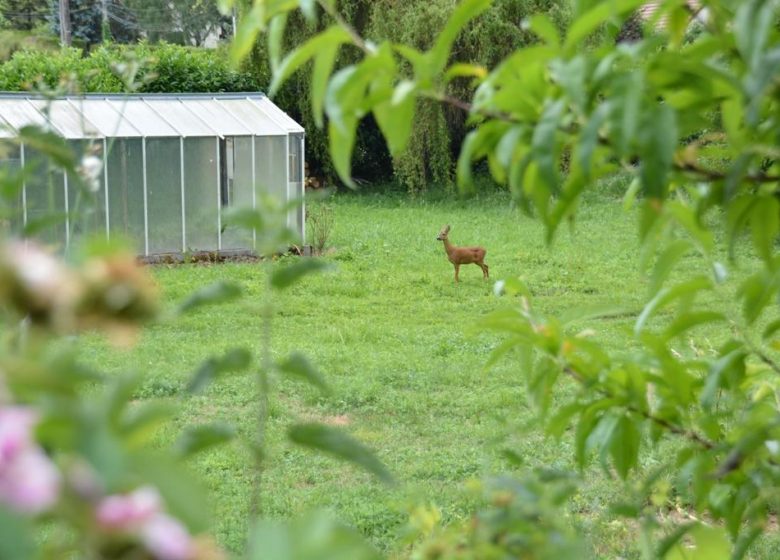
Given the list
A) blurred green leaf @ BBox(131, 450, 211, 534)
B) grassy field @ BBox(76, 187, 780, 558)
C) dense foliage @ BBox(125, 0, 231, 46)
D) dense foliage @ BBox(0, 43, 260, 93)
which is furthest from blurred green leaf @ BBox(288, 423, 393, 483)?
dense foliage @ BBox(125, 0, 231, 46)

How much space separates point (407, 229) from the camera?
43.3ft

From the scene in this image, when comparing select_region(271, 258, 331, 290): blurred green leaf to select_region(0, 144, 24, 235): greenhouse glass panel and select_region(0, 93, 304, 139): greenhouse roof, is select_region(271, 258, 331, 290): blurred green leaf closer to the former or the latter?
select_region(0, 144, 24, 235): greenhouse glass panel

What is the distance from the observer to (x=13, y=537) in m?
0.30

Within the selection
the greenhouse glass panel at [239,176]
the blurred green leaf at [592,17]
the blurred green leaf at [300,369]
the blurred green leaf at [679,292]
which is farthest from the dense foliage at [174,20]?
the blurred green leaf at [300,369]

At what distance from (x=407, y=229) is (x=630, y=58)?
1248cm

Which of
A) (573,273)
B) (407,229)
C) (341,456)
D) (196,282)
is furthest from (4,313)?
(407,229)

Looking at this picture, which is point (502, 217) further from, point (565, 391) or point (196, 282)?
point (565, 391)

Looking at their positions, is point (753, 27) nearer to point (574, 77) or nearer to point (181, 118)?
point (574, 77)

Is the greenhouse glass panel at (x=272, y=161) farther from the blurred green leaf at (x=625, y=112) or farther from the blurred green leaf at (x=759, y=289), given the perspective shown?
the blurred green leaf at (x=625, y=112)

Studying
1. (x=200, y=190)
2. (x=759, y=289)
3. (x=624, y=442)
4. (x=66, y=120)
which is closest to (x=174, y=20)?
(x=200, y=190)

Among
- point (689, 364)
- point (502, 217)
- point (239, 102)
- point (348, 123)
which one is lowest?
point (502, 217)

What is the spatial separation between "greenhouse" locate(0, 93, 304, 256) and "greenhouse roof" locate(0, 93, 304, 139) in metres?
0.01

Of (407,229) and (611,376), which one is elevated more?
(611,376)

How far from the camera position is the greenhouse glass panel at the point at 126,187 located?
399 inches
